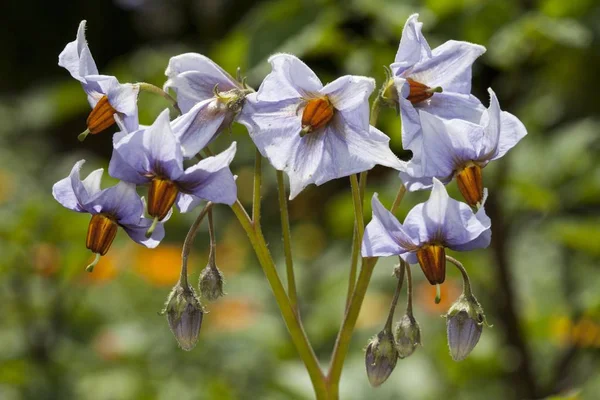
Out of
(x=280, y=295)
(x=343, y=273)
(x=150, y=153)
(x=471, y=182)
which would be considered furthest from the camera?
(x=343, y=273)

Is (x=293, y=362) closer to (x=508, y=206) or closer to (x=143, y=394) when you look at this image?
(x=143, y=394)

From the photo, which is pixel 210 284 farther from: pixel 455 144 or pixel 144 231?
pixel 455 144

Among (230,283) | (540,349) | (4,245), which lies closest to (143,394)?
(4,245)

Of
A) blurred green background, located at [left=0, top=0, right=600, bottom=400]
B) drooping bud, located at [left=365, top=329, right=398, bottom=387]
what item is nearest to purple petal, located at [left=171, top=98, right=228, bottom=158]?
drooping bud, located at [left=365, top=329, right=398, bottom=387]

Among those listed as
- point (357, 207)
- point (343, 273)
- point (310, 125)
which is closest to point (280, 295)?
point (357, 207)

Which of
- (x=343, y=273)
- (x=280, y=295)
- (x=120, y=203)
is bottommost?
(x=343, y=273)

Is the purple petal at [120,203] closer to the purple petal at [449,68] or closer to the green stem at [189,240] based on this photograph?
the green stem at [189,240]

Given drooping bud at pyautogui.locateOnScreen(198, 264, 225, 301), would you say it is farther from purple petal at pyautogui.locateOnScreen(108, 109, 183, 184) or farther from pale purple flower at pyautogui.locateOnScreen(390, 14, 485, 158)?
pale purple flower at pyautogui.locateOnScreen(390, 14, 485, 158)

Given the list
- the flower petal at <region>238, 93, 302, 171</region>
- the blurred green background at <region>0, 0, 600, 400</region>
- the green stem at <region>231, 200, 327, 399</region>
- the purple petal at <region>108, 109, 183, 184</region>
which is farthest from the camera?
the blurred green background at <region>0, 0, 600, 400</region>
